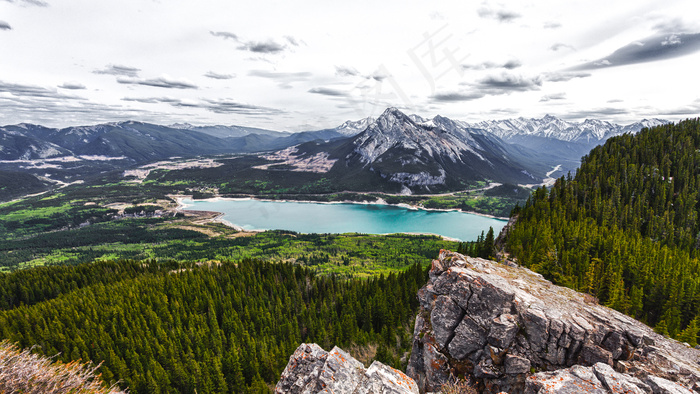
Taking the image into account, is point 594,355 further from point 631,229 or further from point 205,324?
point 205,324

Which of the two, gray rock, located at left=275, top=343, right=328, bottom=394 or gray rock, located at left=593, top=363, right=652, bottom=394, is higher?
gray rock, located at left=593, top=363, right=652, bottom=394

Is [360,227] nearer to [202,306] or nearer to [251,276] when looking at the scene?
[251,276]

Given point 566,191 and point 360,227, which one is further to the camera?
point 360,227

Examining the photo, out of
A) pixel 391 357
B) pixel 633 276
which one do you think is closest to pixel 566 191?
pixel 633 276

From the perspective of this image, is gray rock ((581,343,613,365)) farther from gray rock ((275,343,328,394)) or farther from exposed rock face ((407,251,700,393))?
gray rock ((275,343,328,394))

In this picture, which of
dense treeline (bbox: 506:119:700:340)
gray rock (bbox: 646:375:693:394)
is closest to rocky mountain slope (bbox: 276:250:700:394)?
gray rock (bbox: 646:375:693:394)

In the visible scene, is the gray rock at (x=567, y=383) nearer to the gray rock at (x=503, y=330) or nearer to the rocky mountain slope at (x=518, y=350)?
the rocky mountain slope at (x=518, y=350)

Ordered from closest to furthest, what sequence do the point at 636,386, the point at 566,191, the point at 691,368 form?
the point at 636,386 < the point at 691,368 < the point at 566,191
